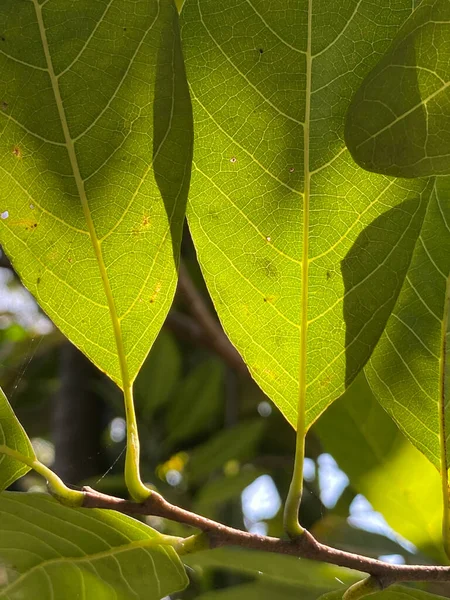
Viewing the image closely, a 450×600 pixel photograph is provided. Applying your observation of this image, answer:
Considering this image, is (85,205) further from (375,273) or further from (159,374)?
(159,374)

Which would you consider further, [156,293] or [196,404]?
[196,404]

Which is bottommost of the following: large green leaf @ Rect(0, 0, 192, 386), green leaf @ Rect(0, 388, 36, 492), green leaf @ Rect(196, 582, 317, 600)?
green leaf @ Rect(196, 582, 317, 600)

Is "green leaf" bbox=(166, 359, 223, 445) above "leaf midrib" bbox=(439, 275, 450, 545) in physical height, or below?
below

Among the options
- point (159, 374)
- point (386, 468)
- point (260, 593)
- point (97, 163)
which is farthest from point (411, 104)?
point (159, 374)

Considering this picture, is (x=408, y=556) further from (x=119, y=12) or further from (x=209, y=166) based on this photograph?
(x=119, y=12)

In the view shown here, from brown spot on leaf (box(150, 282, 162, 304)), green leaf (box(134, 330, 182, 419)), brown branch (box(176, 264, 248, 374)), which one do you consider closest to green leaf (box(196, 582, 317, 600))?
brown branch (box(176, 264, 248, 374))

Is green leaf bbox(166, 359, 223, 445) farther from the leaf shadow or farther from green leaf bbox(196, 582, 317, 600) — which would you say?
the leaf shadow

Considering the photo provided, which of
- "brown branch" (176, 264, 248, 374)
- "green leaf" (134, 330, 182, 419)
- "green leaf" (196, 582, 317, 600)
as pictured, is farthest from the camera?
"green leaf" (134, 330, 182, 419)
